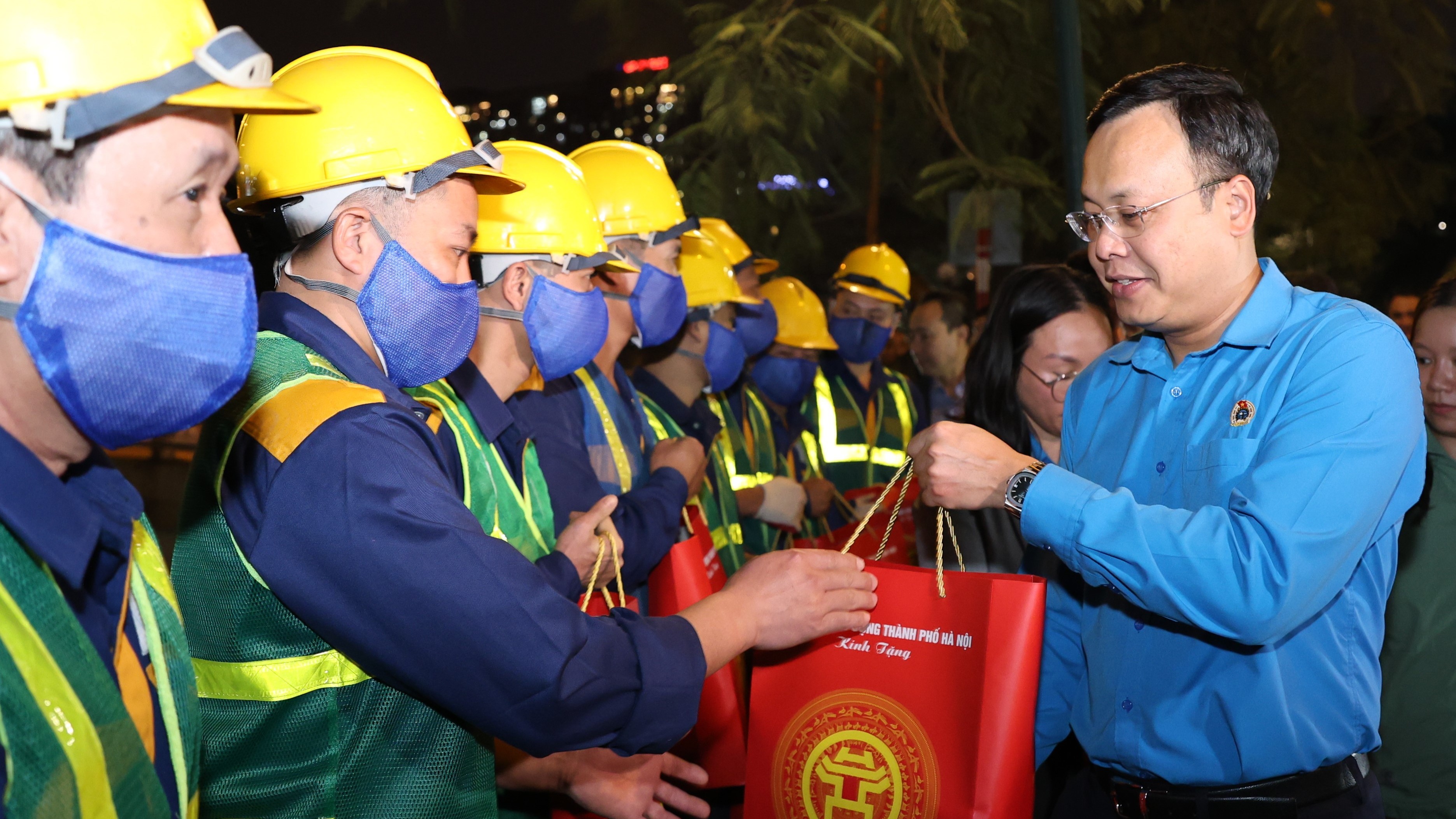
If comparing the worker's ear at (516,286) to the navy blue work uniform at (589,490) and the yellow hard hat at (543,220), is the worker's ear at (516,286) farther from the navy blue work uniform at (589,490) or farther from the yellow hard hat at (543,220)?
the navy blue work uniform at (589,490)

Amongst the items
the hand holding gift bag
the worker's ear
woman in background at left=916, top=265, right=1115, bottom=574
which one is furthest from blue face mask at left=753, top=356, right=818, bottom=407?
the hand holding gift bag

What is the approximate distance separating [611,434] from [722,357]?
6.47 feet

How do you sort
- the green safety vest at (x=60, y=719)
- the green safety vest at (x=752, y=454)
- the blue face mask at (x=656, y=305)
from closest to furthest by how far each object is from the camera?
the green safety vest at (x=60, y=719)
the blue face mask at (x=656, y=305)
the green safety vest at (x=752, y=454)

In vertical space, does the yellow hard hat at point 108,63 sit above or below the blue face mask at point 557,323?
above

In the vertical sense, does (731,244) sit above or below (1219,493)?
below

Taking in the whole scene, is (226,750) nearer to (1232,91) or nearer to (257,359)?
(257,359)

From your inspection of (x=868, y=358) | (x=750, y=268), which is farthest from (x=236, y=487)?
(x=868, y=358)

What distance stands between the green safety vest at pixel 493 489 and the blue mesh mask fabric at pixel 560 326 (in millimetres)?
466

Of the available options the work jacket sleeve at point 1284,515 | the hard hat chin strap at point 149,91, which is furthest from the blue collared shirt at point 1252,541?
the hard hat chin strap at point 149,91

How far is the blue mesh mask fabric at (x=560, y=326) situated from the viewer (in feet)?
11.5

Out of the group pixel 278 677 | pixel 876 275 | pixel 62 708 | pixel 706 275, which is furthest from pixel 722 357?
pixel 62 708

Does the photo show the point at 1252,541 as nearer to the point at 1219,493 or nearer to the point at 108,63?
the point at 1219,493

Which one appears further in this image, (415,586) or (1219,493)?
(1219,493)

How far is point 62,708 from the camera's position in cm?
130
